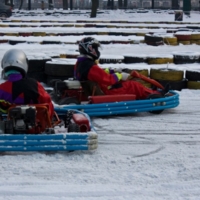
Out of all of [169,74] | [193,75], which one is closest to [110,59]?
[169,74]

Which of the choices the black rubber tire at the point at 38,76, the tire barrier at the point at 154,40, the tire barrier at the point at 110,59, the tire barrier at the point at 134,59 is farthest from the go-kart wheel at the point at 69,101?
the tire barrier at the point at 154,40

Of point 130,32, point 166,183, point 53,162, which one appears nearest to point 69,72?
point 53,162

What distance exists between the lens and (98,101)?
241 inches

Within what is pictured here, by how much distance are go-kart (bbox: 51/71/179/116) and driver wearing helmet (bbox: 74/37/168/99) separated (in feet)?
0.32

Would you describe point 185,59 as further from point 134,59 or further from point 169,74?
point 169,74

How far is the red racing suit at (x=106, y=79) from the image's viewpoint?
6.23 metres

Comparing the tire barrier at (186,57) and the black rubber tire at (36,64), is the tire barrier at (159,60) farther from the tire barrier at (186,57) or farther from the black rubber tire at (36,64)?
the black rubber tire at (36,64)

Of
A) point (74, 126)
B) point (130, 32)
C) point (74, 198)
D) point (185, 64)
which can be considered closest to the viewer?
point (74, 198)

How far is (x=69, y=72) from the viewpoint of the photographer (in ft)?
26.7

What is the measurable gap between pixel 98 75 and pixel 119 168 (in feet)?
6.87

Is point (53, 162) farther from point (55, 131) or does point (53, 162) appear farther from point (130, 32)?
point (130, 32)

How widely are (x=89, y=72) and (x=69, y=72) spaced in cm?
194

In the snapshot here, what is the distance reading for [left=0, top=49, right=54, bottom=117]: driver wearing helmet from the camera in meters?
4.75

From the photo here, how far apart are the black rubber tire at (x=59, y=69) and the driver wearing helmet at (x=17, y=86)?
3296mm
